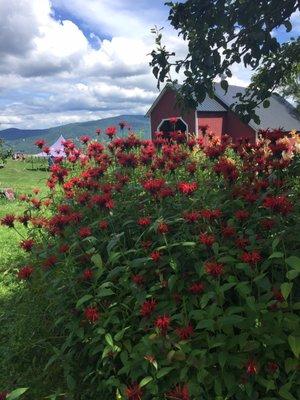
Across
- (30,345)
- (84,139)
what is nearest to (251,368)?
(30,345)

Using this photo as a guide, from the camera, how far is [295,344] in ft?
8.27

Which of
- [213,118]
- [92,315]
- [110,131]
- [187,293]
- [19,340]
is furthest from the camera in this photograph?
[213,118]

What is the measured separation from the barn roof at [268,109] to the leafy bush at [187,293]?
32.8 m

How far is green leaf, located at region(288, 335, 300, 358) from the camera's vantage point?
251 centimetres

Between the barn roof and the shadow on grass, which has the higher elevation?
the shadow on grass

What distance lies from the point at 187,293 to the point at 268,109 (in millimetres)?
39839

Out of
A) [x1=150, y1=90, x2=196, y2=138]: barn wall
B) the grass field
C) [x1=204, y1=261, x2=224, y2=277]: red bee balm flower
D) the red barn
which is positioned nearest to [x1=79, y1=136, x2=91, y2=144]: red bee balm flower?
the grass field

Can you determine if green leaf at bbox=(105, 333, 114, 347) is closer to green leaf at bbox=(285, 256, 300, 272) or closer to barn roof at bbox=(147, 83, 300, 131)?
green leaf at bbox=(285, 256, 300, 272)

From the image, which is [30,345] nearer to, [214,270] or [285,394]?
[214,270]

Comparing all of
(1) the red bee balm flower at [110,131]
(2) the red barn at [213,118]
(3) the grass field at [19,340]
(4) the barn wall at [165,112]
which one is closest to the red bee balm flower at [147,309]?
(3) the grass field at [19,340]

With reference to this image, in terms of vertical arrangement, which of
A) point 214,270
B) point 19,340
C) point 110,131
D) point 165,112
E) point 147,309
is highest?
point 110,131

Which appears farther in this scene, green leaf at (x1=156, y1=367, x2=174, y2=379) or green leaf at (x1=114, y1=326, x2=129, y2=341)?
green leaf at (x1=114, y1=326, x2=129, y2=341)

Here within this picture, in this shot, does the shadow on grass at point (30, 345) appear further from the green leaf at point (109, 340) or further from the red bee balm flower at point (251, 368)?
the red bee balm flower at point (251, 368)

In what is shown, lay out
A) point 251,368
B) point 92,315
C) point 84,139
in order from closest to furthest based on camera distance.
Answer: point 251,368 → point 92,315 → point 84,139
